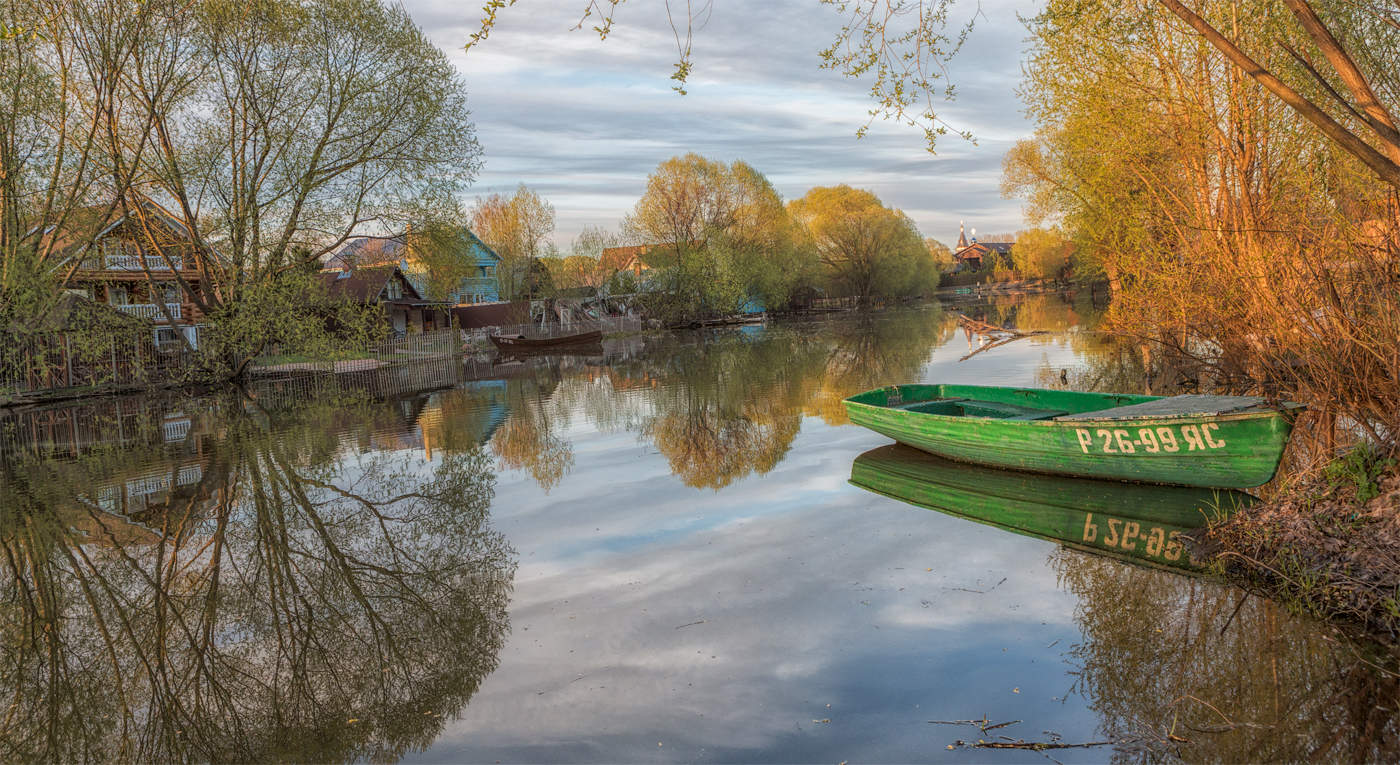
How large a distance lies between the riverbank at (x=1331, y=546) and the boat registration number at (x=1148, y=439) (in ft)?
6.69

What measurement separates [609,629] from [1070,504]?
5.94 meters

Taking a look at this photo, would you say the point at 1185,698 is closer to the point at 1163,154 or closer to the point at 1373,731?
the point at 1373,731

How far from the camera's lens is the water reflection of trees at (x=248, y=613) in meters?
5.79

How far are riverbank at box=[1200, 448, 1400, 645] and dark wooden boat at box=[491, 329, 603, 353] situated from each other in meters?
45.0

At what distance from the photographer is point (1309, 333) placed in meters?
7.68

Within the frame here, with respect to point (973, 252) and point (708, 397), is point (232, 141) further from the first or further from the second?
point (973, 252)

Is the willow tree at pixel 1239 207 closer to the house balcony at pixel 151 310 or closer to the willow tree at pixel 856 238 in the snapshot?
the house balcony at pixel 151 310

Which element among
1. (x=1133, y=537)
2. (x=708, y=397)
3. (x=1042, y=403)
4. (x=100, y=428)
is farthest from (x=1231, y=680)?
(x=100, y=428)

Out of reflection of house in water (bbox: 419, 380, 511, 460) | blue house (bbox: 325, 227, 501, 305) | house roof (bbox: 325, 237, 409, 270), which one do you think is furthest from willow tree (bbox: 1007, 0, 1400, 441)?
house roof (bbox: 325, 237, 409, 270)

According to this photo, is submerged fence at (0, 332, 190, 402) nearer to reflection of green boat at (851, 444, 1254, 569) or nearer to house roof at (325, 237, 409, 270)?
house roof at (325, 237, 409, 270)

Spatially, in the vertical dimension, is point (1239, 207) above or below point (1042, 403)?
above

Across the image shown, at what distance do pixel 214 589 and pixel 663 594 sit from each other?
4463 millimetres

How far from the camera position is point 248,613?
25.7 feet

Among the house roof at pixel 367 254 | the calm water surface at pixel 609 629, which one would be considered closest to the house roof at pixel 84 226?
the house roof at pixel 367 254
